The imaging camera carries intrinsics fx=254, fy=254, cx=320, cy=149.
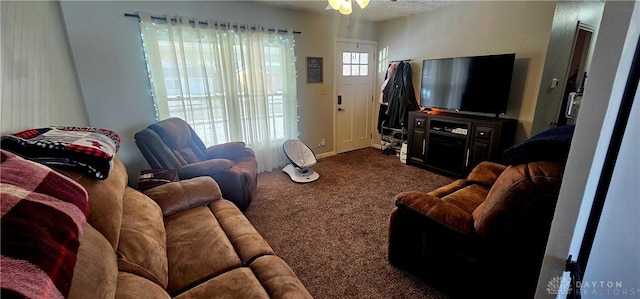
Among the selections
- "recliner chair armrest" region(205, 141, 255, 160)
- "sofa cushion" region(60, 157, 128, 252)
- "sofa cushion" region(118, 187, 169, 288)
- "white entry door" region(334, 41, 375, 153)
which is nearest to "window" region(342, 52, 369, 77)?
"white entry door" region(334, 41, 375, 153)

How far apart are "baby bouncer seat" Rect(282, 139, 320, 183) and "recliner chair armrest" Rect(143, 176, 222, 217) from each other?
1.49 meters

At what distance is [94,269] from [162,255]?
0.44 metres

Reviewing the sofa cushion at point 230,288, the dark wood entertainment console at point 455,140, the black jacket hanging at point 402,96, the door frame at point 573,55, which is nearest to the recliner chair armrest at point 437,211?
the sofa cushion at point 230,288

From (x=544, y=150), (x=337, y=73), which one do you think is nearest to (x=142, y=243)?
(x=544, y=150)

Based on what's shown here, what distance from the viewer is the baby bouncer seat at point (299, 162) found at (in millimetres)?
3332

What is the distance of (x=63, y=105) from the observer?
6.66 ft

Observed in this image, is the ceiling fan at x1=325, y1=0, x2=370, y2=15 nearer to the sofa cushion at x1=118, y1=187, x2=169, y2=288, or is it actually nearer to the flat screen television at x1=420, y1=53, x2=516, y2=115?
the flat screen television at x1=420, y1=53, x2=516, y2=115

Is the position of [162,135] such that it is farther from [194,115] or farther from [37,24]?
[37,24]

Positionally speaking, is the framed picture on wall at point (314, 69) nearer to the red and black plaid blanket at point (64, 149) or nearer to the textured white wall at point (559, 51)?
the textured white wall at point (559, 51)

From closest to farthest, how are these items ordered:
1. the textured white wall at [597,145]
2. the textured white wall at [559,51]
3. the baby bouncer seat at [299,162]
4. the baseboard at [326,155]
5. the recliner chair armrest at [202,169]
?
the textured white wall at [597,145] < the recliner chair armrest at [202,169] < the textured white wall at [559,51] < the baby bouncer seat at [299,162] < the baseboard at [326,155]

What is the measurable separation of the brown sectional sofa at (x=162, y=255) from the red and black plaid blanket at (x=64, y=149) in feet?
0.17

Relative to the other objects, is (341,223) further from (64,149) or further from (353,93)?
(353,93)

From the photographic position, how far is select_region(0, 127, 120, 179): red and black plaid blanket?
1.04m

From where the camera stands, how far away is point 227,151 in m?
2.95
